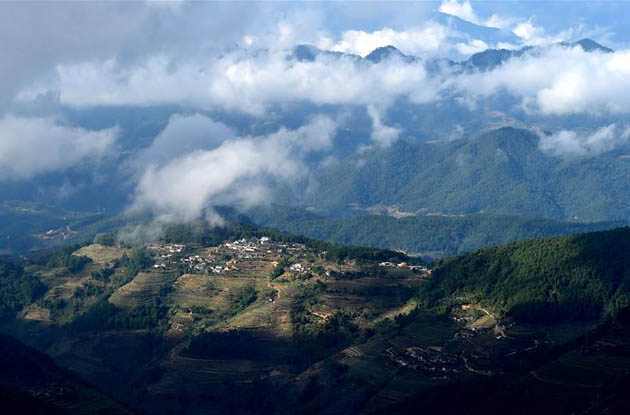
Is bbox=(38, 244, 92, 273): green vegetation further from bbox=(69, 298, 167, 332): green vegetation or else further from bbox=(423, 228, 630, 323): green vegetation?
bbox=(423, 228, 630, 323): green vegetation

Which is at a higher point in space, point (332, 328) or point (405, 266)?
point (405, 266)

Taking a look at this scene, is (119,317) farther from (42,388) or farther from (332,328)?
(42,388)

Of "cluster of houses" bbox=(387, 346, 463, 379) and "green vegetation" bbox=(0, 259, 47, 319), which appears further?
"green vegetation" bbox=(0, 259, 47, 319)

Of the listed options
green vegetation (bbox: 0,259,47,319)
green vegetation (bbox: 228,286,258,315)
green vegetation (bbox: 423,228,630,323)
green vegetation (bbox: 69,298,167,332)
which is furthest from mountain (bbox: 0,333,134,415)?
green vegetation (bbox: 423,228,630,323)

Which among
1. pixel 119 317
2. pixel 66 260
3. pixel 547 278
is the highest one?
pixel 66 260

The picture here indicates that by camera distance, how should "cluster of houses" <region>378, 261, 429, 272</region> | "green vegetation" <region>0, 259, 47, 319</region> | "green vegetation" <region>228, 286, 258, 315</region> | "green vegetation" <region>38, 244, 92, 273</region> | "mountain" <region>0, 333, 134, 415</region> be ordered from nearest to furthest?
"mountain" <region>0, 333, 134, 415</region>, "green vegetation" <region>228, 286, 258, 315</region>, "green vegetation" <region>0, 259, 47, 319</region>, "cluster of houses" <region>378, 261, 429, 272</region>, "green vegetation" <region>38, 244, 92, 273</region>

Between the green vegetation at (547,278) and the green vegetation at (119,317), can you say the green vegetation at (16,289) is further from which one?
the green vegetation at (547,278)

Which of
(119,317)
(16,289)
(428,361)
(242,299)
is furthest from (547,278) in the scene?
(16,289)

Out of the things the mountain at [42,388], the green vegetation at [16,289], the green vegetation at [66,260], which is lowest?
the mountain at [42,388]

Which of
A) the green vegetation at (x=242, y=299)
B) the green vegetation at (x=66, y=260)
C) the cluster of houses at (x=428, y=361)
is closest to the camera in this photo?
the cluster of houses at (x=428, y=361)

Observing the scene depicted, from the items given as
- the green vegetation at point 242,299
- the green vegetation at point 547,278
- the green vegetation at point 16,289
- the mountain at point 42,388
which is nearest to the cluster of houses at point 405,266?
the green vegetation at point 547,278

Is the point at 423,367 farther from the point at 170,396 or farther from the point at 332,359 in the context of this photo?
the point at 170,396

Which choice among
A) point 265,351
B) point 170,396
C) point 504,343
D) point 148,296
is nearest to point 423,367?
point 504,343
